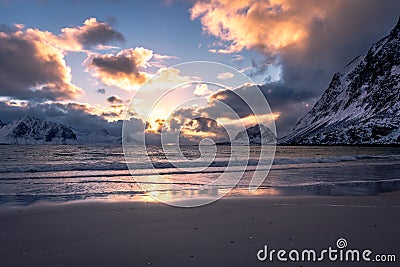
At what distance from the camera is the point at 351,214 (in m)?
9.20

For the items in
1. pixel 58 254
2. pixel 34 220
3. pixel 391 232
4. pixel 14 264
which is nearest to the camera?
pixel 14 264

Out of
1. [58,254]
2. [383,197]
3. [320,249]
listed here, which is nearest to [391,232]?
[320,249]

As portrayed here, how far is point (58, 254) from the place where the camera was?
19.3 ft

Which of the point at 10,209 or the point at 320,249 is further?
the point at 10,209

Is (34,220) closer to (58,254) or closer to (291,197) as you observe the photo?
(58,254)


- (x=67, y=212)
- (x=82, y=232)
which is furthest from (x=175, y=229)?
(x=67, y=212)

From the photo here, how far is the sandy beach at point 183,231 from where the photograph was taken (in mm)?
5699

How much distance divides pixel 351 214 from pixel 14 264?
9641 millimetres

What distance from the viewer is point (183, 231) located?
7.49 m

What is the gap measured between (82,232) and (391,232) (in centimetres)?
838

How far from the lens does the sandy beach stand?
18.7 feet

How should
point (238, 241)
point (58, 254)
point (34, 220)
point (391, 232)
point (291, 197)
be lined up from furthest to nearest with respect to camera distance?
point (291, 197) → point (34, 220) → point (391, 232) → point (238, 241) → point (58, 254)

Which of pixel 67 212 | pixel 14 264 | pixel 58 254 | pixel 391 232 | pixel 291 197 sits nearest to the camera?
pixel 14 264

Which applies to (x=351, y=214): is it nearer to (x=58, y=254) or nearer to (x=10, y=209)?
(x=58, y=254)
